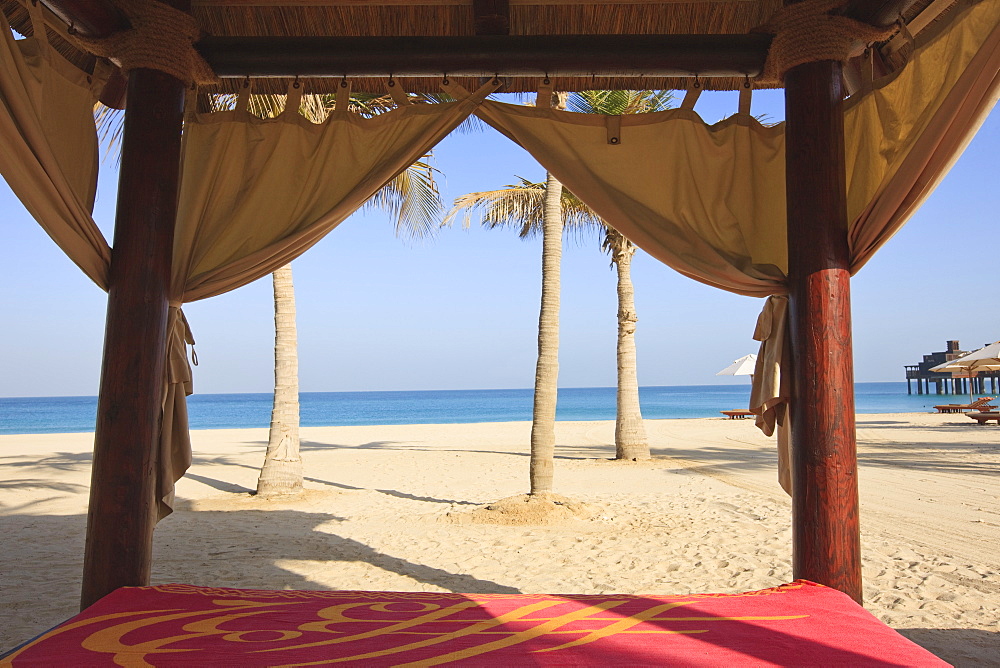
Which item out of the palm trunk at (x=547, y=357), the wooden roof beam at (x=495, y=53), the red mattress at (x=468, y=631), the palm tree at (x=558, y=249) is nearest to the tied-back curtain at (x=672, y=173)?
the wooden roof beam at (x=495, y=53)

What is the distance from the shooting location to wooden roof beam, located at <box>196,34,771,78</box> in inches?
120

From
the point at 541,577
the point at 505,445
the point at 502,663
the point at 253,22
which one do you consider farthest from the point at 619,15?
the point at 505,445

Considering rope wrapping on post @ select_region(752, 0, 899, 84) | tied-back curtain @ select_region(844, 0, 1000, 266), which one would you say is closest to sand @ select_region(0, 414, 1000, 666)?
tied-back curtain @ select_region(844, 0, 1000, 266)

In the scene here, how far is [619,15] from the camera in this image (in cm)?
319

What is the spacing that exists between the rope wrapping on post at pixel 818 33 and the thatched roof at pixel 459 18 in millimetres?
433

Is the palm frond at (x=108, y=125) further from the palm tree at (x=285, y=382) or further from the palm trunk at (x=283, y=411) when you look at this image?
the palm trunk at (x=283, y=411)

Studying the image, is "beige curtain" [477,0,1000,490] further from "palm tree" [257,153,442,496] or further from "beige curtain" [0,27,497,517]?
"palm tree" [257,153,442,496]

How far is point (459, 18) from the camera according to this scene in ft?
10.5

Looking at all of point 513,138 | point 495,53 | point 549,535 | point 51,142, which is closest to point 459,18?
point 495,53

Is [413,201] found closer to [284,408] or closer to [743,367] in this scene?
[284,408]

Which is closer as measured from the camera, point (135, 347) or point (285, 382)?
point (135, 347)

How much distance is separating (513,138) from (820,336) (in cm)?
154

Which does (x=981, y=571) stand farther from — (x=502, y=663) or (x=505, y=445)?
(x=505, y=445)

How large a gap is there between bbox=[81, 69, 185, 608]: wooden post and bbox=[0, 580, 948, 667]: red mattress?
0.23 m
